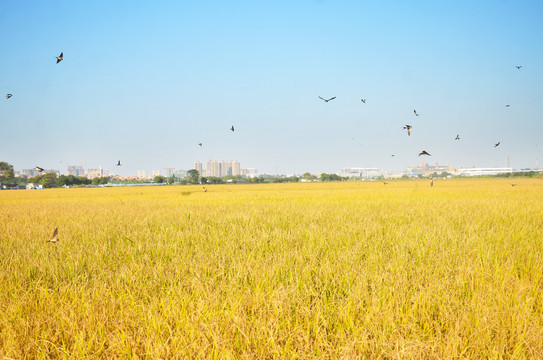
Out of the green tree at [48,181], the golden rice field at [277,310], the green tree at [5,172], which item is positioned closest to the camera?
the golden rice field at [277,310]

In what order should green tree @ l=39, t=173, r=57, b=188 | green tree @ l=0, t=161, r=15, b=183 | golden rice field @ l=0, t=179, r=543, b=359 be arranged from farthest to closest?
green tree @ l=0, t=161, r=15, b=183, green tree @ l=39, t=173, r=57, b=188, golden rice field @ l=0, t=179, r=543, b=359

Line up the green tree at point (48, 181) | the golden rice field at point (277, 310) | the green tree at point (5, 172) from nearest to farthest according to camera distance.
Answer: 1. the golden rice field at point (277, 310)
2. the green tree at point (48, 181)
3. the green tree at point (5, 172)

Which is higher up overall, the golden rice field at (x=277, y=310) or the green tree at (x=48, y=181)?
the green tree at (x=48, y=181)

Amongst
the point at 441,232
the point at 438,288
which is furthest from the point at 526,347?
the point at 441,232

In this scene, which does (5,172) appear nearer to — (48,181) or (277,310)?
(48,181)

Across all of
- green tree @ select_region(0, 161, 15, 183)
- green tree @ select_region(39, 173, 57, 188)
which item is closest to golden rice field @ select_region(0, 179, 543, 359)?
green tree @ select_region(39, 173, 57, 188)

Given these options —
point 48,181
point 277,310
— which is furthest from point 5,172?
point 277,310

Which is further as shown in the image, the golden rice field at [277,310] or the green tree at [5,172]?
the green tree at [5,172]

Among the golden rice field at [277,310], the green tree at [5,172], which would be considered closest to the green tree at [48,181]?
the green tree at [5,172]

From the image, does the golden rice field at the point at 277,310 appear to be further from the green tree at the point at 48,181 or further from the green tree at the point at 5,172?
the green tree at the point at 5,172

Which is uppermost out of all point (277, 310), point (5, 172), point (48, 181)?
point (5, 172)

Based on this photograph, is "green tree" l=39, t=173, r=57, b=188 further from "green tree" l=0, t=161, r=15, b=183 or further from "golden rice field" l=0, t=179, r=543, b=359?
"golden rice field" l=0, t=179, r=543, b=359

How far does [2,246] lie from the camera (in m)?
5.44

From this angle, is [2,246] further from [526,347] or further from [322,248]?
[526,347]
